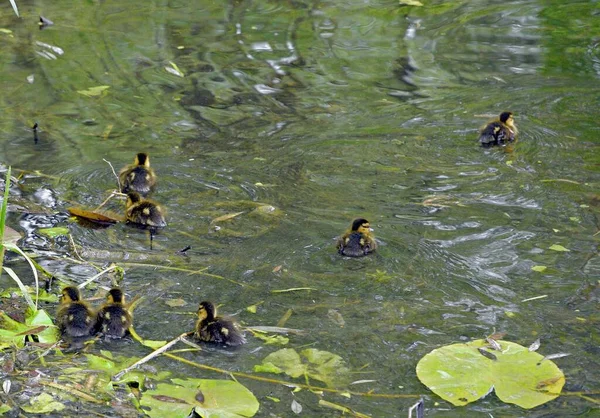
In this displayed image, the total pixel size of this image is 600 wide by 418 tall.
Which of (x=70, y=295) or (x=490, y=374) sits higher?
(x=70, y=295)

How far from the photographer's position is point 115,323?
4.87 m

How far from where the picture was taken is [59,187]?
22.1 ft

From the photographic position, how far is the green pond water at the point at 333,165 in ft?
16.7

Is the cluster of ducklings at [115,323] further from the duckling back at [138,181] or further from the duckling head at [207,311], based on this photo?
the duckling back at [138,181]

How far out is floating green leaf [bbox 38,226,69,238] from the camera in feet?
19.7

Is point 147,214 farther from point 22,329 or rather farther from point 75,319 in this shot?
point 22,329

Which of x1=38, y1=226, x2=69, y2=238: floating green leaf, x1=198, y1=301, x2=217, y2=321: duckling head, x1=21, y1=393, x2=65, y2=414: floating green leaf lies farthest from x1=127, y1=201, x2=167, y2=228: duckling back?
x1=21, y1=393, x2=65, y2=414: floating green leaf

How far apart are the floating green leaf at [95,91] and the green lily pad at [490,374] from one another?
4.75 meters

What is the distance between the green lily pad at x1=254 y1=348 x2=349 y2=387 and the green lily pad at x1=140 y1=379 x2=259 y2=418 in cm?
27

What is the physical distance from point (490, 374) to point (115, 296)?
1.91 meters

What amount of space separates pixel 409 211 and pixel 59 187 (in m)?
2.41

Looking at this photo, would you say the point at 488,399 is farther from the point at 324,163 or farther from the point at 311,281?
the point at 324,163

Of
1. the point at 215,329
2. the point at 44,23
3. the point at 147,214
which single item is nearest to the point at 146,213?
the point at 147,214

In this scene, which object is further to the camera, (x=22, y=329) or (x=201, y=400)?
(x=22, y=329)
